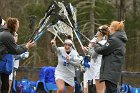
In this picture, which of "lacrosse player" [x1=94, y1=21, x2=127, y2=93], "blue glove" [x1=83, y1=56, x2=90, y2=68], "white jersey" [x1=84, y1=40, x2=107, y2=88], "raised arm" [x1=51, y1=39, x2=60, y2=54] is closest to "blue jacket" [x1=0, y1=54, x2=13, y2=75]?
"raised arm" [x1=51, y1=39, x2=60, y2=54]

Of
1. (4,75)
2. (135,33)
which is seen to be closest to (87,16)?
(135,33)

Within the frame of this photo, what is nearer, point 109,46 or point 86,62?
point 109,46

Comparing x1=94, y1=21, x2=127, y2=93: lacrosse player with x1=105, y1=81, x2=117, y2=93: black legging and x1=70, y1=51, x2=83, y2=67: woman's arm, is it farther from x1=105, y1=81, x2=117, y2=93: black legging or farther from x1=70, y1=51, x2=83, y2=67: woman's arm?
x1=70, y1=51, x2=83, y2=67: woman's arm

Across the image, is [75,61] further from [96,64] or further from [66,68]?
[96,64]

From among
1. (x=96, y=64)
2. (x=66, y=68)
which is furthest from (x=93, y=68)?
(x=66, y=68)

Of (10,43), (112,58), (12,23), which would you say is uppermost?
(12,23)

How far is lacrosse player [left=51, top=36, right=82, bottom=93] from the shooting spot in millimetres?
9398

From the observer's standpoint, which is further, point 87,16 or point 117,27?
point 87,16

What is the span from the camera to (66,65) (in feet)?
31.1

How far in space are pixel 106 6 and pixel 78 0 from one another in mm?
1321

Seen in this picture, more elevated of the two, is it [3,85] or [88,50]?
[88,50]

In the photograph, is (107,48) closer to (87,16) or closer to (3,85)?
(3,85)

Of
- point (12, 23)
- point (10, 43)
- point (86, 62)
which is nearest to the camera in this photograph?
point (10, 43)

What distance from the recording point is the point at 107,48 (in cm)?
779
